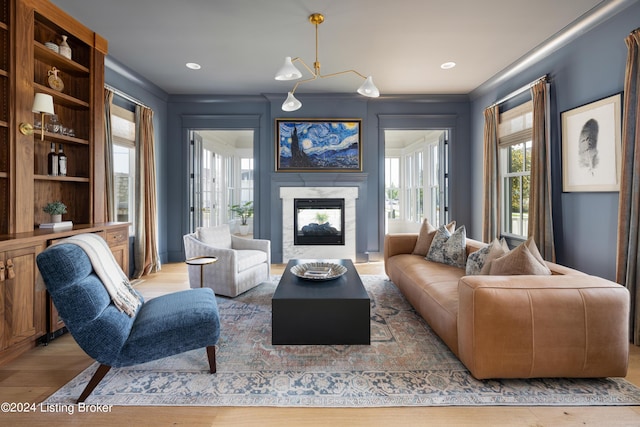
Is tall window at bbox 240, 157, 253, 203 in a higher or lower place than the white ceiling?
lower

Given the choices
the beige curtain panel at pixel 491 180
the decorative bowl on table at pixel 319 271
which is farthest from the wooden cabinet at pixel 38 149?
the beige curtain panel at pixel 491 180

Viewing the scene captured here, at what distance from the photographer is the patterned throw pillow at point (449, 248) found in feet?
10.5

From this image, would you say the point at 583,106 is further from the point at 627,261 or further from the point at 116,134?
the point at 116,134

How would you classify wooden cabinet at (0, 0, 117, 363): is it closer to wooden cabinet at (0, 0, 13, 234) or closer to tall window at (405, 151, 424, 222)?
wooden cabinet at (0, 0, 13, 234)

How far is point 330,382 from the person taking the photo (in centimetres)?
186

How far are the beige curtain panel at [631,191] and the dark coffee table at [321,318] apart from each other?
6.83ft

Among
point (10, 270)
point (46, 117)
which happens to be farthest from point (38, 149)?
point (10, 270)

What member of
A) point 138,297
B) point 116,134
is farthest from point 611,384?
point 116,134

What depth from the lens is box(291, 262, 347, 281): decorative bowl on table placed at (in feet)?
8.75

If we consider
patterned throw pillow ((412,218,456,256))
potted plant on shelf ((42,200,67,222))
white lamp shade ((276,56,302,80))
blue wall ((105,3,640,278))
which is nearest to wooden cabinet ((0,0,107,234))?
potted plant on shelf ((42,200,67,222))

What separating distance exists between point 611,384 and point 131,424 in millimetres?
2665

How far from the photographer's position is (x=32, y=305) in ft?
7.18

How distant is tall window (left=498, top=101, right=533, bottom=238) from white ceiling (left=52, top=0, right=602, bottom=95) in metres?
0.73

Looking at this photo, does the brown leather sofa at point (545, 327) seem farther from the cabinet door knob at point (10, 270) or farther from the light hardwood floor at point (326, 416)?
the cabinet door knob at point (10, 270)
